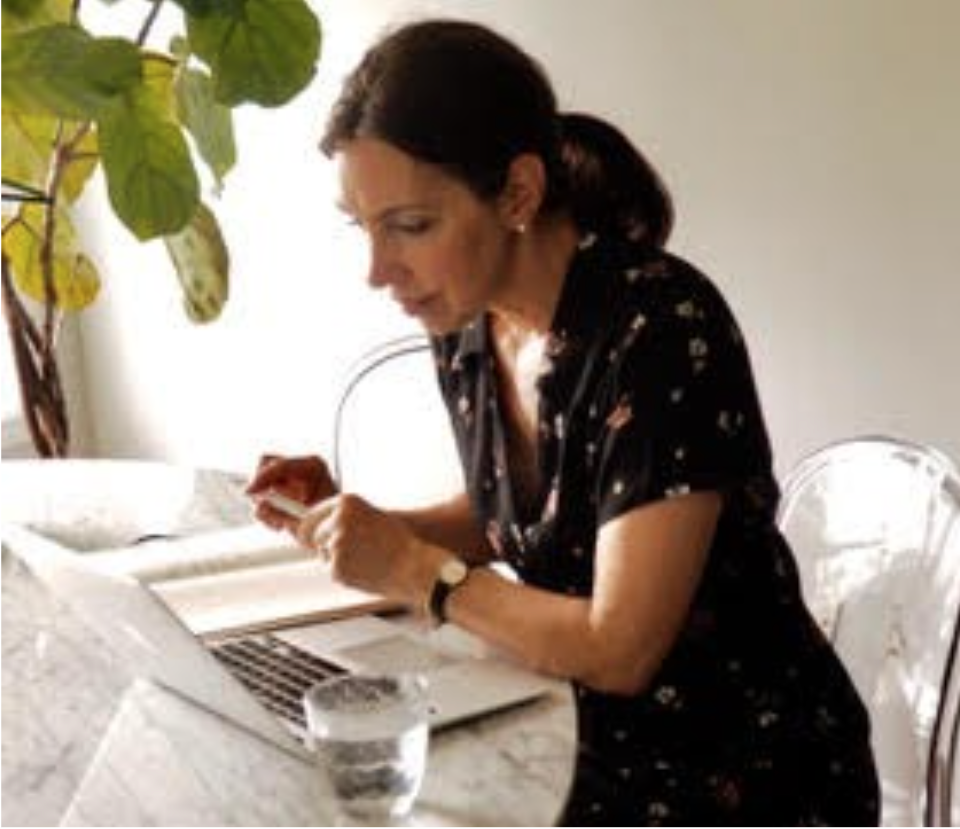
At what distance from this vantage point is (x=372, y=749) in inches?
38.0

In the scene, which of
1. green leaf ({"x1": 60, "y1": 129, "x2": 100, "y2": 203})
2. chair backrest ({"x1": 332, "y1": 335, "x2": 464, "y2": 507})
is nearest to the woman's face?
green leaf ({"x1": 60, "y1": 129, "x2": 100, "y2": 203})

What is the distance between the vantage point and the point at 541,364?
54.8 inches

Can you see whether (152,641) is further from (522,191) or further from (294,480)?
(522,191)

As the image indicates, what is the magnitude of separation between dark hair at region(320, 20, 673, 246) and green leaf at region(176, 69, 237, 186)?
0.30 m

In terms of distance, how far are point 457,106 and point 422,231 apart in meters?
0.12

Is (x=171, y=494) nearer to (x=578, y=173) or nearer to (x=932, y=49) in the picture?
(x=578, y=173)

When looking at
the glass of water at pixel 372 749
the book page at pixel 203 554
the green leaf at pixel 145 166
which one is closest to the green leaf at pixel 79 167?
the green leaf at pixel 145 166

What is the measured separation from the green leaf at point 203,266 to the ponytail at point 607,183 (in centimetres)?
59

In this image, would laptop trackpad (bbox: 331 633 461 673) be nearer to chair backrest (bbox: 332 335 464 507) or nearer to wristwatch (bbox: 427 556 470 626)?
wristwatch (bbox: 427 556 470 626)

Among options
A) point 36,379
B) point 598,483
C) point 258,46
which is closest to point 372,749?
point 598,483

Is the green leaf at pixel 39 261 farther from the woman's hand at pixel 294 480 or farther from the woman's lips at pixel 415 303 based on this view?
the woman's lips at pixel 415 303

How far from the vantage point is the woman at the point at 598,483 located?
122 centimetres

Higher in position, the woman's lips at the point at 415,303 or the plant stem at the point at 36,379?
the woman's lips at the point at 415,303

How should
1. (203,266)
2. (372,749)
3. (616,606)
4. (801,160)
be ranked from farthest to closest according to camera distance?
(801,160), (203,266), (616,606), (372,749)
